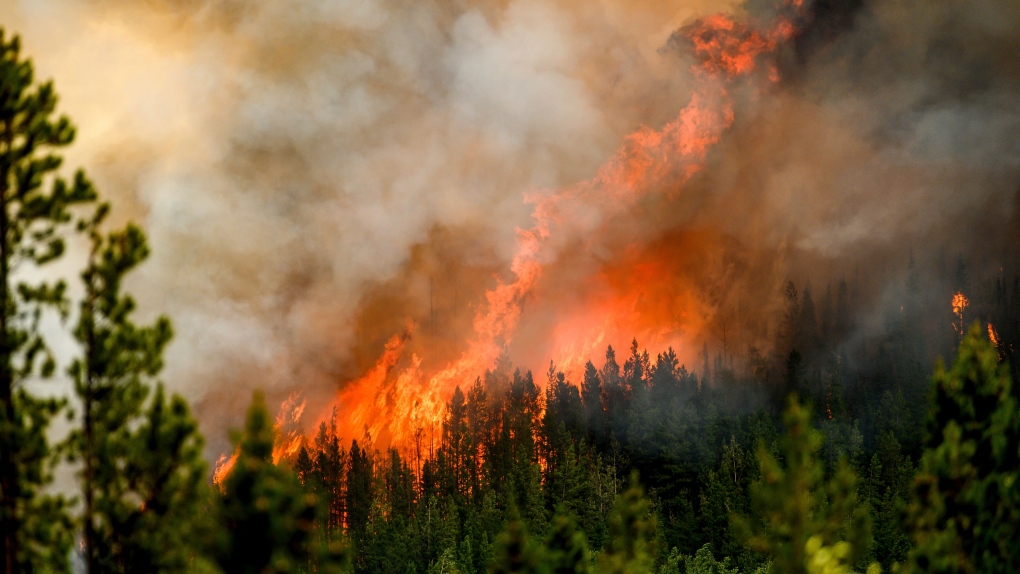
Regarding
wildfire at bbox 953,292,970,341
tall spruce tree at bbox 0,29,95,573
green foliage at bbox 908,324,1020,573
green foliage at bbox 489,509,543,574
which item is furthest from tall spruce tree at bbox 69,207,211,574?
wildfire at bbox 953,292,970,341

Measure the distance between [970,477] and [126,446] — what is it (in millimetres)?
36362

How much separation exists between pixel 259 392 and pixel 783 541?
26.4 m

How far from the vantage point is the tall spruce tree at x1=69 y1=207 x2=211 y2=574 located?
28922 mm

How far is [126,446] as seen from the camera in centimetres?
2980

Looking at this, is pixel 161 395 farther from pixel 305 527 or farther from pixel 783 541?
pixel 783 541

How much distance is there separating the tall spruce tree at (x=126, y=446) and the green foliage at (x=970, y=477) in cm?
3115

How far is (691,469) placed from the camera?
419 feet

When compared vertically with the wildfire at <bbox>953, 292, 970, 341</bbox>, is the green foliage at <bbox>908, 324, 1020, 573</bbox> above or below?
below

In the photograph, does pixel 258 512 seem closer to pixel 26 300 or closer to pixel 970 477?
pixel 26 300

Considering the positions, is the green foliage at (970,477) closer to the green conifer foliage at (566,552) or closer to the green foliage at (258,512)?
the green conifer foliage at (566,552)

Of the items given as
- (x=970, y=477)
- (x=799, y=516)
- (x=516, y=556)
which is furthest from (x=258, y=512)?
(x=970, y=477)

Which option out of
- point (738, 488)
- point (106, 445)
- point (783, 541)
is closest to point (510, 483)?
point (738, 488)

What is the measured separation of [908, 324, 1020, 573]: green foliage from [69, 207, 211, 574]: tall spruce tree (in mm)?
31150

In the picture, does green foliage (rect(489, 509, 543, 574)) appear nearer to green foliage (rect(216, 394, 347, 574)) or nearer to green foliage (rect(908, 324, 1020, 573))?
green foliage (rect(216, 394, 347, 574))
